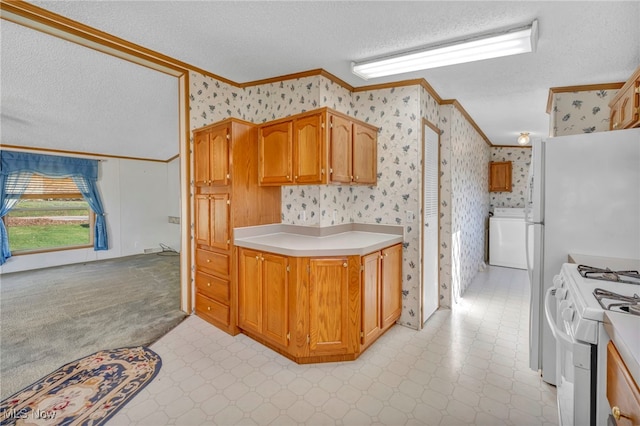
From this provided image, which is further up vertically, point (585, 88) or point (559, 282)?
point (585, 88)

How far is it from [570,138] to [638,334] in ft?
5.17

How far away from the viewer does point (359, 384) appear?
2.12 m

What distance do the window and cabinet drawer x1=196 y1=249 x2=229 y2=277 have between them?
4456mm

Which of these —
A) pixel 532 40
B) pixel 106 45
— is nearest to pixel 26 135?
pixel 106 45

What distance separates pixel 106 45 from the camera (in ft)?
7.95

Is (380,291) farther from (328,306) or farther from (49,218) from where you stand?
(49,218)

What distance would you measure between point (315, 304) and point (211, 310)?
1.33 m

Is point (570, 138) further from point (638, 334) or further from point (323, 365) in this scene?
point (323, 365)

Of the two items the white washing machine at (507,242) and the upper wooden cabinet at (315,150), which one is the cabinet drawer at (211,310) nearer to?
the upper wooden cabinet at (315,150)

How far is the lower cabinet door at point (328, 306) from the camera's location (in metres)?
2.33

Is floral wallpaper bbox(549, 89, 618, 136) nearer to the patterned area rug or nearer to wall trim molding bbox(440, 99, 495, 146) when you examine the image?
wall trim molding bbox(440, 99, 495, 146)

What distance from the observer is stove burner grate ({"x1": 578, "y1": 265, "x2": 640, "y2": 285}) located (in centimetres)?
149

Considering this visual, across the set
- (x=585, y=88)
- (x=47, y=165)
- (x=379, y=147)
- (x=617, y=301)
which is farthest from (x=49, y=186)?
(x=585, y=88)

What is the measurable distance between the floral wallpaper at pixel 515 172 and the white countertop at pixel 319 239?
483 centimetres
